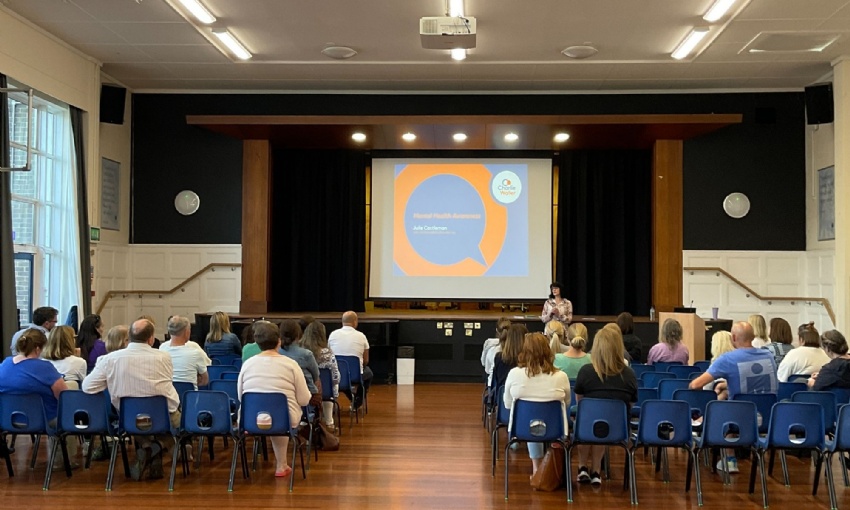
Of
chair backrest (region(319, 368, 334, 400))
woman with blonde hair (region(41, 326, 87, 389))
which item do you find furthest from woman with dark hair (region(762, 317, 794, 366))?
woman with blonde hair (region(41, 326, 87, 389))

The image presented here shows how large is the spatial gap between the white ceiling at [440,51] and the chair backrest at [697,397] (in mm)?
4924

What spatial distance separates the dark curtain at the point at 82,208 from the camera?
448 inches

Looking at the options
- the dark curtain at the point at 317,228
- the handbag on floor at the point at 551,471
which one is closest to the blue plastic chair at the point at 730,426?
the handbag on floor at the point at 551,471

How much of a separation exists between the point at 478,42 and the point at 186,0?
3.73 m

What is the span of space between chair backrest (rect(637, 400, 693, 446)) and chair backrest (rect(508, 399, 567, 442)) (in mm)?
539

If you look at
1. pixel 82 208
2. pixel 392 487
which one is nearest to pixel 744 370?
pixel 392 487

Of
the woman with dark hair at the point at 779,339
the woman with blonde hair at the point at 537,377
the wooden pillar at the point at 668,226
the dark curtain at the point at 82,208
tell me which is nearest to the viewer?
the woman with blonde hair at the point at 537,377

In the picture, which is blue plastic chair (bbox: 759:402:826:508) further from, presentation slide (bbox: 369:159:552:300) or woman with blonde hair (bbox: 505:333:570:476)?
presentation slide (bbox: 369:159:552:300)

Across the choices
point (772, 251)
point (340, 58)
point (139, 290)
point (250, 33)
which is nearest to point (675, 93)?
point (772, 251)

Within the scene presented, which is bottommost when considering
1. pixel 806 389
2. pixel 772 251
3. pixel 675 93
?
pixel 806 389

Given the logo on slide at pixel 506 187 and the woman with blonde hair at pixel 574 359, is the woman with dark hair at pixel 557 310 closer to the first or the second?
the logo on slide at pixel 506 187

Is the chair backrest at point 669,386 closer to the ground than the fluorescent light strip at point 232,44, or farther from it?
closer to the ground

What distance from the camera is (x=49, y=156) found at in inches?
442

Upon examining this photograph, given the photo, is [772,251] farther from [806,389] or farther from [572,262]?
[806,389]
